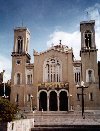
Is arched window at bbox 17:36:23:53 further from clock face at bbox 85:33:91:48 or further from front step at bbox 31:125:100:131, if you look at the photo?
front step at bbox 31:125:100:131

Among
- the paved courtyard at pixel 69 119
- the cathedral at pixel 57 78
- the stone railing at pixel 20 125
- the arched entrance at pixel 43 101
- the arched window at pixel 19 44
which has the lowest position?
the paved courtyard at pixel 69 119

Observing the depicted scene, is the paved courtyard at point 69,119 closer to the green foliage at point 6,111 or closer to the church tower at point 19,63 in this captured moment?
the green foliage at point 6,111

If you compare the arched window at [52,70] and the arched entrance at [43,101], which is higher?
the arched window at [52,70]

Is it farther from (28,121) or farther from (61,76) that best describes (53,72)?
(28,121)

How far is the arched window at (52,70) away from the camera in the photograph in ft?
149

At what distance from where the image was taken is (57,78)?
45.3 meters

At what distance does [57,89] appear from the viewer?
44.5 m

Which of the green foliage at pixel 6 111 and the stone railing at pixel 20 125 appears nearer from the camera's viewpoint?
the green foliage at pixel 6 111

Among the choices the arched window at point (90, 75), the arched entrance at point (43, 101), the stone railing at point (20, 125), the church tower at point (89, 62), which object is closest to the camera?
the stone railing at point (20, 125)

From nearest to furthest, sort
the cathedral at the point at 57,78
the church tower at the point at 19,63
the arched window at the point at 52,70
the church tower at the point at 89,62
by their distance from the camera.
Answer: the church tower at the point at 89,62 < the cathedral at the point at 57,78 < the arched window at the point at 52,70 < the church tower at the point at 19,63

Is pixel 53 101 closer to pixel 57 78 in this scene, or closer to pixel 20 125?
pixel 57 78

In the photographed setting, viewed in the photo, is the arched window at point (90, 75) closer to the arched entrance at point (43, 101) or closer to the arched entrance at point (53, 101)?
the arched entrance at point (53, 101)

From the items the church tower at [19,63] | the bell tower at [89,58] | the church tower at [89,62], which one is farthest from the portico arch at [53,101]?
the bell tower at [89,58]

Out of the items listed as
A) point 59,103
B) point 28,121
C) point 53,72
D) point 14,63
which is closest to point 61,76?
point 53,72
